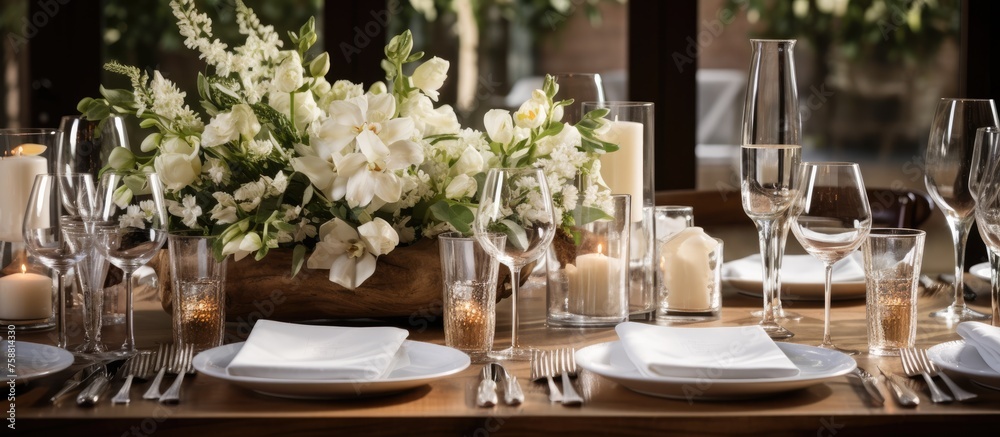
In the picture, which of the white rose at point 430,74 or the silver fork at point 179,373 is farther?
the white rose at point 430,74

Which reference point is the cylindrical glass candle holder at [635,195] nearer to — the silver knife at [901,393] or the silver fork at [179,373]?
the silver knife at [901,393]

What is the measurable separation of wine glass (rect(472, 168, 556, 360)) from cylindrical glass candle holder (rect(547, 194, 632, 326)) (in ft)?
0.73

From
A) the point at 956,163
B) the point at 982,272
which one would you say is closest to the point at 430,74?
the point at 956,163

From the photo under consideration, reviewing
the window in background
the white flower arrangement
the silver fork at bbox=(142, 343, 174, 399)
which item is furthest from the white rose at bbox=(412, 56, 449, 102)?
the window in background

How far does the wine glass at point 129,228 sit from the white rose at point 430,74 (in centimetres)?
34

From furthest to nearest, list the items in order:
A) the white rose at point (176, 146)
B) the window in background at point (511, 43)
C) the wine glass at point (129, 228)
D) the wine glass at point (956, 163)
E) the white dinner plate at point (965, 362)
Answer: the window in background at point (511, 43)
the wine glass at point (956, 163)
the white rose at point (176, 146)
the wine glass at point (129, 228)
the white dinner plate at point (965, 362)

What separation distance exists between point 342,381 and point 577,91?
65cm

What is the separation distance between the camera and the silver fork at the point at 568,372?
0.97 m

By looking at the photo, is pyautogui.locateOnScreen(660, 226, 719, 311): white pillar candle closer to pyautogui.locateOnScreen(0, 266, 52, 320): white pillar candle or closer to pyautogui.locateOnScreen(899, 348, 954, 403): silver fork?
pyautogui.locateOnScreen(899, 348, 954, 403): silver fork

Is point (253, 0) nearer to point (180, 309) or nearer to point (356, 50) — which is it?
point (356, 50)

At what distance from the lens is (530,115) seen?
1313 mm

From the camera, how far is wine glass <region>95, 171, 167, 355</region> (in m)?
1.17

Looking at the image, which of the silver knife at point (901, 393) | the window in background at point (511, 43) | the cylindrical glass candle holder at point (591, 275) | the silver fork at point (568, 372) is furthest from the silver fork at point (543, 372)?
the window in background at point (511, 43)

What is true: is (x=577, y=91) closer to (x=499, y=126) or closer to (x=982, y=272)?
(x=499, y=126)
